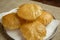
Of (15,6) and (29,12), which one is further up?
(29,12)

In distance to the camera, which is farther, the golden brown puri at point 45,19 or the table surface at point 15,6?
the table surface at point 15,6

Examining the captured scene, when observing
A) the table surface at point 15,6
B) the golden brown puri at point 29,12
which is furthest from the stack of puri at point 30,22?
the table surface at point 15,6

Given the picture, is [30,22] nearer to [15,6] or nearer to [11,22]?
[11,22]

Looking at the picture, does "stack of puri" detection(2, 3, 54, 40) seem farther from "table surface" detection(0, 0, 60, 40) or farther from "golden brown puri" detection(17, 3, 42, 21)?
"table surface" detection(0, 0, 60, 40)

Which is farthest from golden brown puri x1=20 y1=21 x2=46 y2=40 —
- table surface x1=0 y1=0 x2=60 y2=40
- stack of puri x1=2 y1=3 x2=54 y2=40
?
table surface x1=0 y1=0 x2=60 y2=40

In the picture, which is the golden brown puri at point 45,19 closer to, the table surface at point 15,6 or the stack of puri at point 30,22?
the stack of puri at point 30,22

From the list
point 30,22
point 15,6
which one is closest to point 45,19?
point 30,22

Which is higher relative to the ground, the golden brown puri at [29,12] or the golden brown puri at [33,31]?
the golden brown puri at [29,12]

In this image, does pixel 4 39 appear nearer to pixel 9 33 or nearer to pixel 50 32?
pixel 9 33

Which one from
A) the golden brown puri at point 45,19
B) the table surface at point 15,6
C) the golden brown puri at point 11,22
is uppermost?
the golden brown puri at point 11,22
